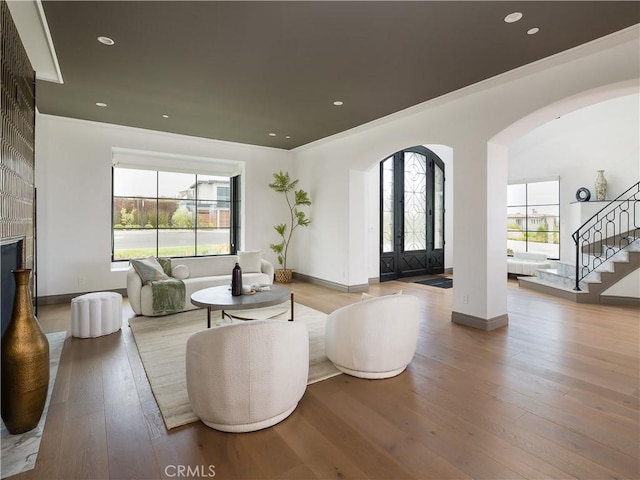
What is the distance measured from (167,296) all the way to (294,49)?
3626mm

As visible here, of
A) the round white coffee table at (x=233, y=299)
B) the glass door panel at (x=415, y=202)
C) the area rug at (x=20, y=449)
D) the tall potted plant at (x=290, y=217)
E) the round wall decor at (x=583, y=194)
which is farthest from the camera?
the glass door panel at (x=415, y=202)

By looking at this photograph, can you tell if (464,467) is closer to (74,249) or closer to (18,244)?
(18,244)

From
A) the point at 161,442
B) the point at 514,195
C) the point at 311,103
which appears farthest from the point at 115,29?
the point at 514,195

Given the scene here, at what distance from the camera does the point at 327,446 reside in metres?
2.08

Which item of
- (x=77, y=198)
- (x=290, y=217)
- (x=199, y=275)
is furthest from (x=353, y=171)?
(x=77, y=198)

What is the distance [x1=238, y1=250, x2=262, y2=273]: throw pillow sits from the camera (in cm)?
608

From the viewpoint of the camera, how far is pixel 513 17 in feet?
9.29

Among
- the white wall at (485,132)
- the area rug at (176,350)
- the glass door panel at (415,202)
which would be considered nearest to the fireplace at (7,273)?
the area rug at (176,350)

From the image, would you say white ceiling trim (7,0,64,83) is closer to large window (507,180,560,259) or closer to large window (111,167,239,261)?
large window (111,167,239,261)

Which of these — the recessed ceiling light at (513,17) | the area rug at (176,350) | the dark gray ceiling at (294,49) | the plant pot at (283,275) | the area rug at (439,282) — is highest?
the dark gray ceiling at (294,49)

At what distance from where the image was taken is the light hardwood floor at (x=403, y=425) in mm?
1894

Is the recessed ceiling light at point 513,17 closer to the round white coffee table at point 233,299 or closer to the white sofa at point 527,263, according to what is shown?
the round white coffee table at point 233,299

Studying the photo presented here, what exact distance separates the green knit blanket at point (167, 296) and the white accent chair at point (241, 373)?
9.53 ft

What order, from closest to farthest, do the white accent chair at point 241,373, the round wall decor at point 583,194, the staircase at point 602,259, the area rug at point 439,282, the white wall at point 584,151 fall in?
the white accent chair at point 241,373, the staircase at point 602,259, the white wall at point 584,151, the area rug at point 439,282, the round wall decor at point 583,194
